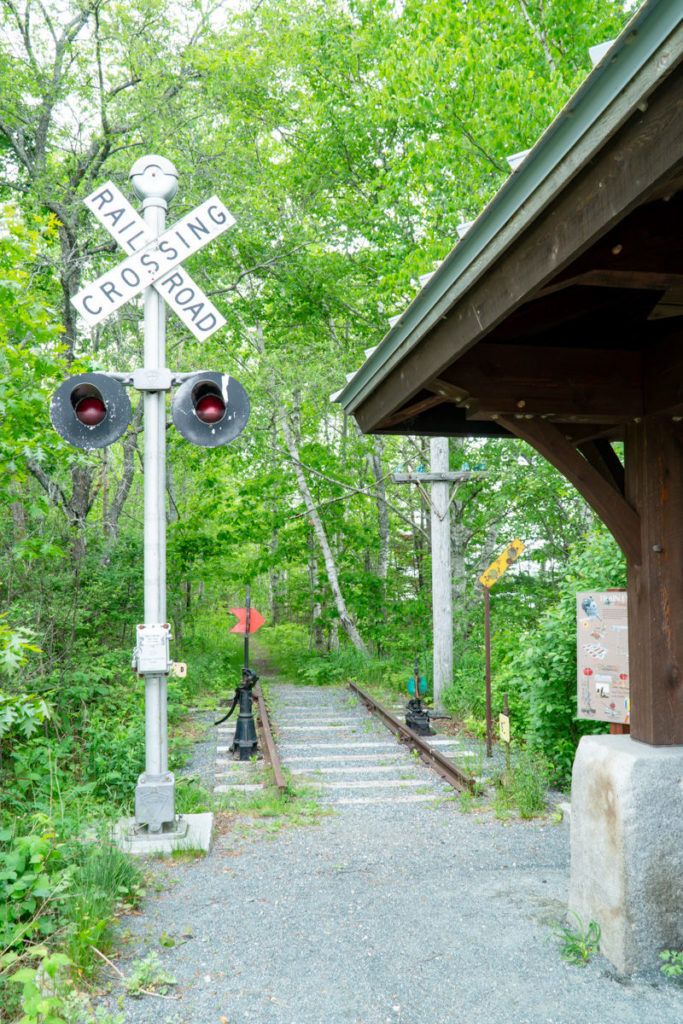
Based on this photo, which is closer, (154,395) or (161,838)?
(161,838)

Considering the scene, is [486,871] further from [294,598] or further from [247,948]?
[294,598]

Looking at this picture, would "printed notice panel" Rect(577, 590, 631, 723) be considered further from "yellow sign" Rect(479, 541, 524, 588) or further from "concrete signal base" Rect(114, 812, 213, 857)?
"concrete signal base" Rect(114, 812, 213, 857)

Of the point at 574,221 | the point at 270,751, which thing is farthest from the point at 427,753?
the point at 574,221

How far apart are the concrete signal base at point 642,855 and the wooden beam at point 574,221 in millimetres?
2100

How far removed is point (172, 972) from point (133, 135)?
13.1 m

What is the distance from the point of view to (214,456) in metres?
17.6

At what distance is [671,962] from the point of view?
3.64 meters

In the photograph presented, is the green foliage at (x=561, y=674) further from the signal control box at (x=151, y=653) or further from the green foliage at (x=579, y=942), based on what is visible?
the signal control box at (x=151, y=653)

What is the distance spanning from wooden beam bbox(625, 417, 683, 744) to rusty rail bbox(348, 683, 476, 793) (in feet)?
11.5

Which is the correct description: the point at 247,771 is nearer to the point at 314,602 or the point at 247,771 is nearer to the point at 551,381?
the point at 551,381

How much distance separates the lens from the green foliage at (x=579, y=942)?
3.79m

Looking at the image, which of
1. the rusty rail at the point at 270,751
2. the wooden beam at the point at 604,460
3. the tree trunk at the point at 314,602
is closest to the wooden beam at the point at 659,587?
the wooden beam at the point at 604,460

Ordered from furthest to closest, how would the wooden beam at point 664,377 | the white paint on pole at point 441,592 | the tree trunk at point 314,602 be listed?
the tree trunk at point 314,602 → the white paint on pole at point 441,592 → the wooden beam at point 664,377

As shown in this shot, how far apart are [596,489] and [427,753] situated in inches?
210
